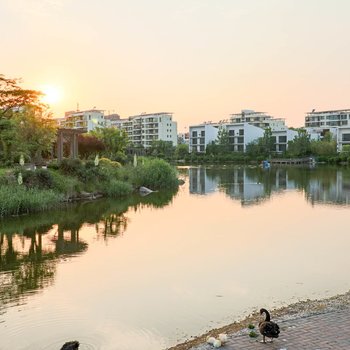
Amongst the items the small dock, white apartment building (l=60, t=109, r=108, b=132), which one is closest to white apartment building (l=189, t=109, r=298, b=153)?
the small dock

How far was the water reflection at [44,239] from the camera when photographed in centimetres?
1150

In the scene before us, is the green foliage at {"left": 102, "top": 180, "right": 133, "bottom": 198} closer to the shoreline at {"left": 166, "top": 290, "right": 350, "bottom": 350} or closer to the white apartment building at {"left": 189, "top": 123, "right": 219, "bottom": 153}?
the shoreline at {"left": 166, "top": 290, "right": 350, "bottom": 350}

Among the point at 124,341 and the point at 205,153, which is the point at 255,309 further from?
the point at 205,153

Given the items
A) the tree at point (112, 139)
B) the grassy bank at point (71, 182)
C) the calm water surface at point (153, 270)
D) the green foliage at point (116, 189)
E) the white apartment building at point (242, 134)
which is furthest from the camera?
the white apartment building at point (242, 134)

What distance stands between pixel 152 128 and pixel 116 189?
78076 millimetres

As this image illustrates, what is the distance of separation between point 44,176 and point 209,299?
57.0 feet

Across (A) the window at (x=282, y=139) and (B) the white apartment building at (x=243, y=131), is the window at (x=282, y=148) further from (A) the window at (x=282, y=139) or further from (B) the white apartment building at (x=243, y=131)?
(A) the window at (x=282, y=139)

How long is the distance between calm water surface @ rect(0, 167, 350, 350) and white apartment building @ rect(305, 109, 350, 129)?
8251 cm

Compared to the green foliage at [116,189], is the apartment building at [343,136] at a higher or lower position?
higher

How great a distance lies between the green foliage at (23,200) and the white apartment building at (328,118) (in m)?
84.5

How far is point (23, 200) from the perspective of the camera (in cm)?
2189

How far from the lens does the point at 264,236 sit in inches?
661

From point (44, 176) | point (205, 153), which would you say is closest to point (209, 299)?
point (44, 176)

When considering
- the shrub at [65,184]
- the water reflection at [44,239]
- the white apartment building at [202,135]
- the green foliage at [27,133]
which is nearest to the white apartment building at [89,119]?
the white apartment building at [202,135]
